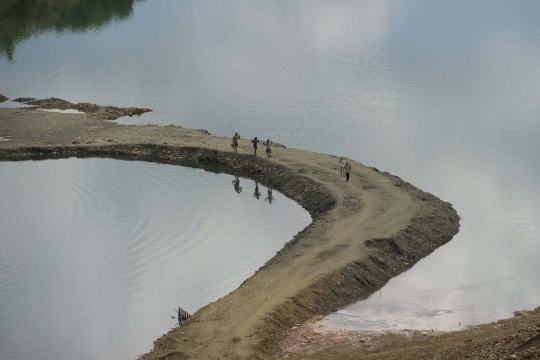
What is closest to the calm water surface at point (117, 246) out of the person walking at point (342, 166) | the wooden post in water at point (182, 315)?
the wooden post in water at point (182, 315)

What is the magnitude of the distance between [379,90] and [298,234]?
4181cm

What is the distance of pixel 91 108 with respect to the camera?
280ft

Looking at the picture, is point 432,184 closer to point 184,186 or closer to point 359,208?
point 359,208

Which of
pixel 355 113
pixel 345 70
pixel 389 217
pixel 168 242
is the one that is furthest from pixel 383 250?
pixel 345 70

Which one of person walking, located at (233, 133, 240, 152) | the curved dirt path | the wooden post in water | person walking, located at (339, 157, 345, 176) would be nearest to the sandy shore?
the curved dirt path

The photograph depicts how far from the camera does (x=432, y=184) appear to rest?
61.5m

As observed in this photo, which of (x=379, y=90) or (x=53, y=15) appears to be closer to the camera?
(x=379, y=90)

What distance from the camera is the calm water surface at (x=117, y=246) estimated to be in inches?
1597

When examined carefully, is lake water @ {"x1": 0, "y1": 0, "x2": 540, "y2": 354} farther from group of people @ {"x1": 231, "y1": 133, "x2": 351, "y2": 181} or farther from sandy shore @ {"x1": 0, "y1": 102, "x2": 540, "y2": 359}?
group of people @ {"x1": 231, "y1": 133, "x2": 351, "y2": 181}

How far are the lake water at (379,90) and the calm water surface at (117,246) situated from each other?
856 cm

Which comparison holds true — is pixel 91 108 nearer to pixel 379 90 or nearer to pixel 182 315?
pixel 379 90

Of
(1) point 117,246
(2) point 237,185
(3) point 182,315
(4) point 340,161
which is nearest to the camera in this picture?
(3) point 182,315

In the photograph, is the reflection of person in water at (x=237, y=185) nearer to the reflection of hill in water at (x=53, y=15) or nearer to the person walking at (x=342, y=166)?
the person walking at (x=342, y=166)

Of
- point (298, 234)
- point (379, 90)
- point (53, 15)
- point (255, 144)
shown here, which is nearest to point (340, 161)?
point (255, 144)
